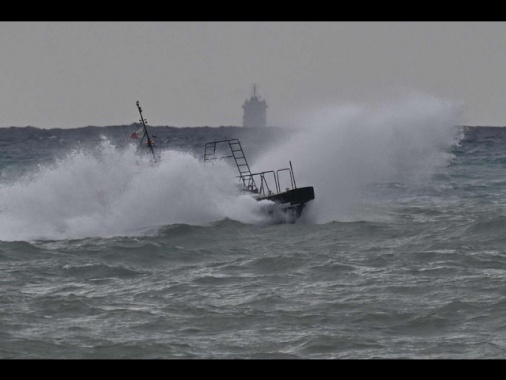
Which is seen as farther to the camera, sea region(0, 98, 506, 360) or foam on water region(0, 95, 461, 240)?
foam on water region(0, 95, 461, 240)

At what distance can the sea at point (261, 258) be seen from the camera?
10.5 metres

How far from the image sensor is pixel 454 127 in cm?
3356

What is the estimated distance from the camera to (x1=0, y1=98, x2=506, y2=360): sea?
1050 centimetres

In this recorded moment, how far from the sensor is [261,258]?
17.0 m

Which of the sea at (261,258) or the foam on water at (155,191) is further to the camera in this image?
the foam on water at (155,191)

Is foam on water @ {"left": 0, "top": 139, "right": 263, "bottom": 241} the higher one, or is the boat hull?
foam on water @ {"left": 0, "top": 139, "right": 263, "bottom": 241}

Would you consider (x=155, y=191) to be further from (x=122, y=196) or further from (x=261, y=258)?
(x=261, y=258)

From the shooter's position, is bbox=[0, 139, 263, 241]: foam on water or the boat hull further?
the boat hull

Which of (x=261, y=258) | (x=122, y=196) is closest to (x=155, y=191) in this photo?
(x=122, y=196)

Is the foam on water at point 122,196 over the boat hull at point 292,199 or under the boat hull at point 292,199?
over

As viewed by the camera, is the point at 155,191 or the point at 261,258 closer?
the point at 261,258

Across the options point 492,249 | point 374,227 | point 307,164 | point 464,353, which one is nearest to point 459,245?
point 492,249

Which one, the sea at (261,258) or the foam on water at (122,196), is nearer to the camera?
the sea at (261,258)
